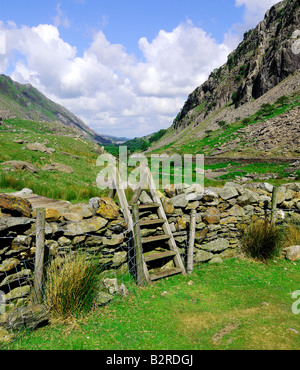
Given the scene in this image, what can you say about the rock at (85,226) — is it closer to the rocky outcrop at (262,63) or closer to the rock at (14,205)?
the rock at (14,205)

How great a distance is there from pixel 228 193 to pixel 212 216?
103cm

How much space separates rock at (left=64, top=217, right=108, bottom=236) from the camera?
187 inches

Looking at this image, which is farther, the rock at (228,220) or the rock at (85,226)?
the rock at (228,220)

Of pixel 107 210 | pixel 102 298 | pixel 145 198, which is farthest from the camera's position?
pixel 145 198

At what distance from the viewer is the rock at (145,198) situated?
6624 mm

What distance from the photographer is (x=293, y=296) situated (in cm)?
509

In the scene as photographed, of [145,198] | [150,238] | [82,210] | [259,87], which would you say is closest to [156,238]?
[150,238]

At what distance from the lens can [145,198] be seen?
22.0 feet

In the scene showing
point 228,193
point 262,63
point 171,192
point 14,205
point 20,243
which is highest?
point 262,63

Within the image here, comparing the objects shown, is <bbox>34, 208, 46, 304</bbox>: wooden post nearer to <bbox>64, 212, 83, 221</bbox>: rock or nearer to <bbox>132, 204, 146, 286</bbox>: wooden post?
<bbox>64, 212, 83, 221</bbox>: rock

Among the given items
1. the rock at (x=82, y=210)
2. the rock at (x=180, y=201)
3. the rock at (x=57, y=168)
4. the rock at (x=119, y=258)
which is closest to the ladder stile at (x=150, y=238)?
the rock at (x=119, y=258)

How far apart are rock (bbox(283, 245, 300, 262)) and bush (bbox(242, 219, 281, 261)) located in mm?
294

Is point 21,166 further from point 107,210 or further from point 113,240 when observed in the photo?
point 113,240
